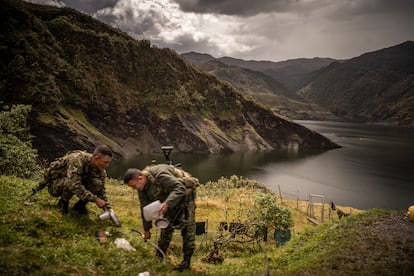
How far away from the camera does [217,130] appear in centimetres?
10431

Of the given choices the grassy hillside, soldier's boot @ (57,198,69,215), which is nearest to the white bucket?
the grassy hillside

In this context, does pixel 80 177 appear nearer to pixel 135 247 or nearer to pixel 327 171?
pixel 135 247

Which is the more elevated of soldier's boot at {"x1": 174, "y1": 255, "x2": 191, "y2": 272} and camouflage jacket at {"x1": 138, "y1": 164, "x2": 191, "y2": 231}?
camouflage jacket at {"x1": 138, "y1": 164, "x2": 191, "y2": 231}

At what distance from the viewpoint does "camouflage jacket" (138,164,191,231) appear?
7.25m

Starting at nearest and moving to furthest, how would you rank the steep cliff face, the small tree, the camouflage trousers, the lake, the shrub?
the camouflage trousers → the shrub → the small tree → the lake → the steep cliff face

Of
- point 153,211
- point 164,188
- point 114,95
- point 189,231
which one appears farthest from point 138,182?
point 114,95

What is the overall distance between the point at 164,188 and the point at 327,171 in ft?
249

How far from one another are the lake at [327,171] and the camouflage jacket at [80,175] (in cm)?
4730

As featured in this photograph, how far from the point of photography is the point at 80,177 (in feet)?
28.3

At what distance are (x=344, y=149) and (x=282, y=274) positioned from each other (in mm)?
112703

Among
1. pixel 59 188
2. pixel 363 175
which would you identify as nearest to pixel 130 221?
pixel 59 188

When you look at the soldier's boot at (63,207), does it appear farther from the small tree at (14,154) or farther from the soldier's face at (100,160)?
the small tree at (14,154)

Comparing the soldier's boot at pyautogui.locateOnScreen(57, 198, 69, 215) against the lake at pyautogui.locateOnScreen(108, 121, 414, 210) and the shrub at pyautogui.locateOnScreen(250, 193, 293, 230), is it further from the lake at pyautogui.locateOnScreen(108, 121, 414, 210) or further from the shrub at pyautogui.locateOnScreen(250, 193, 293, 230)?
the lake at pyautogui.locateOnScreen(108, 121, 414, 210)

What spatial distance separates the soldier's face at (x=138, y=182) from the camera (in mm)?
7328
